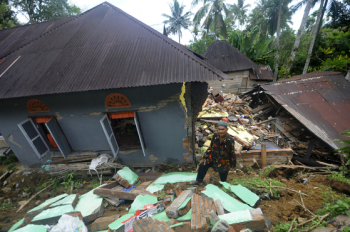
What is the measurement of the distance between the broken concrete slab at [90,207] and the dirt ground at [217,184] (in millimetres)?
256

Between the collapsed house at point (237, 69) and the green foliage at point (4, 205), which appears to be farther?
the collapsed house at point (237, 69)

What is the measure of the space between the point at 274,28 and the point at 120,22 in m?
23.5

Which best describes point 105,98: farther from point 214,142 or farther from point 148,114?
point 214,142

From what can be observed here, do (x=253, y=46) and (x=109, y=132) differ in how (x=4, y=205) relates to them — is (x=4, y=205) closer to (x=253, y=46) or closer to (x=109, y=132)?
(x=109, y=132)

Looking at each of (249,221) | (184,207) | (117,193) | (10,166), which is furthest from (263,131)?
(10,166)

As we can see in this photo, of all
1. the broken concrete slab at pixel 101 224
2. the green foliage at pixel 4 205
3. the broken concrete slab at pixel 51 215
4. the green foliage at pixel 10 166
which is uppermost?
the broken concrete slab at pixel 51 215

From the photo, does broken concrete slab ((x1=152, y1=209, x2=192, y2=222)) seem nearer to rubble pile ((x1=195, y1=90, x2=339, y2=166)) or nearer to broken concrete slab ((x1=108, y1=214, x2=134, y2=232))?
broken concrete slab ((x1=108, y1=214, x2=134, y2=232))

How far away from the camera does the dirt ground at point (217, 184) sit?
2.61 metres

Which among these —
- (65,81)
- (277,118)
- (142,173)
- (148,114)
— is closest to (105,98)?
Result: (65,81)

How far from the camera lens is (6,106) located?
5.08 metres

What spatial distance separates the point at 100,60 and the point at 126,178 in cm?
376

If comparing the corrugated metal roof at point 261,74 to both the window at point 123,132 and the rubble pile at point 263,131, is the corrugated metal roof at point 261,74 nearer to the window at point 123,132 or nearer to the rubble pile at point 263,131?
the rubble pile at point 263,131

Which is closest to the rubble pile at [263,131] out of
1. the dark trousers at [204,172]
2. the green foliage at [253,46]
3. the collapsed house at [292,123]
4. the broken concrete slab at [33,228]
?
the collapsed house at [292,123]

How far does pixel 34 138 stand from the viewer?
5098 millimetres
